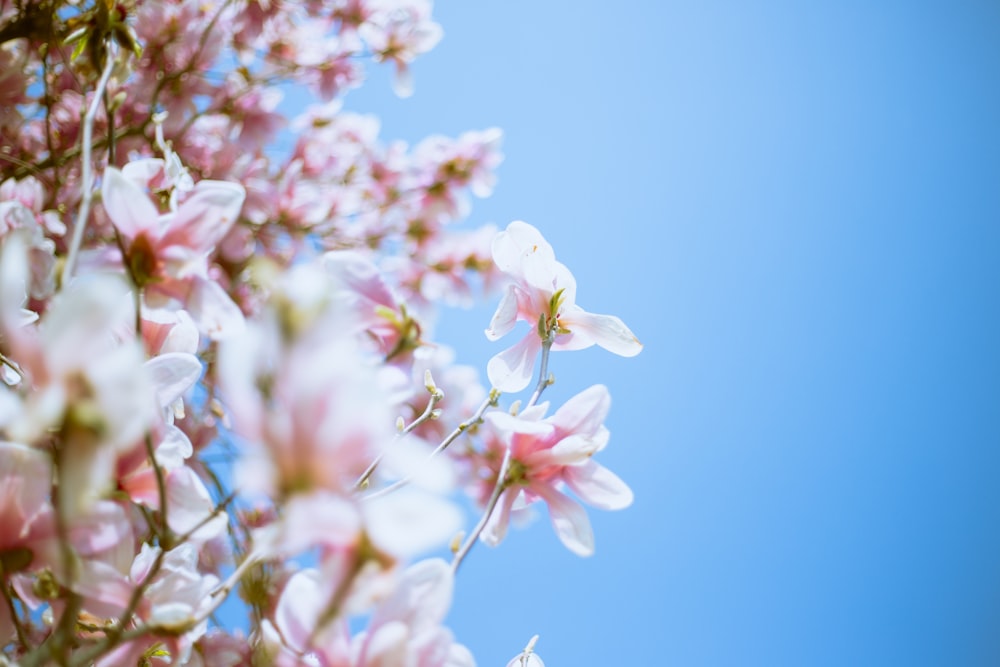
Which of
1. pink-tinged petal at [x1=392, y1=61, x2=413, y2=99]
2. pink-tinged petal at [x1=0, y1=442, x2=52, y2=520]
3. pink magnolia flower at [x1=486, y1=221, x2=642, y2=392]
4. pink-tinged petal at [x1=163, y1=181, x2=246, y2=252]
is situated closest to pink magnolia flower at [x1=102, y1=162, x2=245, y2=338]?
pink-tinged petal at [x1=163, y1=181, x2=246, y2=252]

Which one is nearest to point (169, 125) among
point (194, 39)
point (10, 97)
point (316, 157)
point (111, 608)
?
point (194, 39)

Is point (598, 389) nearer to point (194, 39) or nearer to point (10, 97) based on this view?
point (10, 97)

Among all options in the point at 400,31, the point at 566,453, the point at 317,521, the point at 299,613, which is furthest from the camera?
the point at 400,31

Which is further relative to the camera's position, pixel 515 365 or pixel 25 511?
pixel 515 365

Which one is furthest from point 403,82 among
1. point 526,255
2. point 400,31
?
point 526,255

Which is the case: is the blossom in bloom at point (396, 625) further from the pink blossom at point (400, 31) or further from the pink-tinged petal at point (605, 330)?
the pink blossom at point (400, 31)

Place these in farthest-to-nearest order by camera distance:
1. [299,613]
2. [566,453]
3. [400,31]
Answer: [400,31]
[566,453]
[299,613]

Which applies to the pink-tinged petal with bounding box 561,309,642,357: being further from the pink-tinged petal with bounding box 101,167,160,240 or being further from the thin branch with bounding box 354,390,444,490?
the pink-tinged petal with bounding box 101,167,160,240

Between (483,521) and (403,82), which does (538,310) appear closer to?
(483,521)
